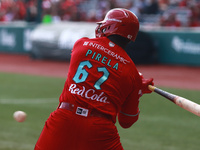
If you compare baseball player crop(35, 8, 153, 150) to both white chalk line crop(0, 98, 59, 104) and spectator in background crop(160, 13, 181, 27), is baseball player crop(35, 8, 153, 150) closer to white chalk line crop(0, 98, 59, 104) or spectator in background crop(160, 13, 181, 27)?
white chalk line crop(0, 98, 59, 104)

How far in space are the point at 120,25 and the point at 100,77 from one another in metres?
0.54

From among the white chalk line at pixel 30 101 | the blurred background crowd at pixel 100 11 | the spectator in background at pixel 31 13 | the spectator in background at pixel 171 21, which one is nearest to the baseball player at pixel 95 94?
the white chalk line at pixel 30 101

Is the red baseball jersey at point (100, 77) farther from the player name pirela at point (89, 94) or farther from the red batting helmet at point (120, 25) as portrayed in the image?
the red batting helmet at point (120, 25)

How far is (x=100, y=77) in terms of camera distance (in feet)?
12.0

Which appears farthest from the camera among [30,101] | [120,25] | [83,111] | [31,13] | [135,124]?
[31,13]

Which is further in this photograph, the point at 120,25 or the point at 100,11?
the point at 100,11

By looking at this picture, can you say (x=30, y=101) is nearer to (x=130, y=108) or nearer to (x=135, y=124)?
(x=135, y=124)

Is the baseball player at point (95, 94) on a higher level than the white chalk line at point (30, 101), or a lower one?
higher

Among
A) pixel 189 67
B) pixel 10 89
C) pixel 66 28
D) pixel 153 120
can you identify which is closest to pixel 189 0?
pixel 189 67

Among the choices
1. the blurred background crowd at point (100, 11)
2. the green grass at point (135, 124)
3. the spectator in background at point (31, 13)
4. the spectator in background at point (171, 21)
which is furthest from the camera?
the spectator in background at point (31, 13)

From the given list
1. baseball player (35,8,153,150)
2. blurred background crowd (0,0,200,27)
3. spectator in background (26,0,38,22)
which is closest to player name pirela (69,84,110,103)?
baseball player (35,8,153,150)

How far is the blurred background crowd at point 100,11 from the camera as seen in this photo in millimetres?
18266

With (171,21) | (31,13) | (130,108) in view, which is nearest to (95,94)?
(130,108)

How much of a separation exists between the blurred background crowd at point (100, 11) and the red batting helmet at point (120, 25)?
14.2 m
